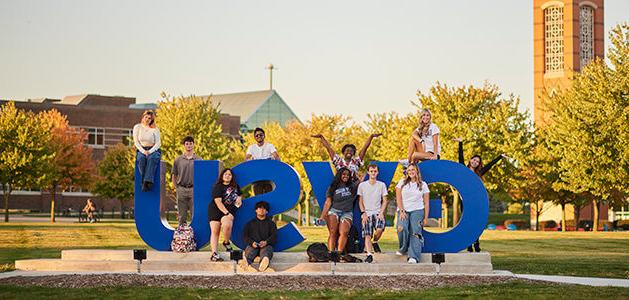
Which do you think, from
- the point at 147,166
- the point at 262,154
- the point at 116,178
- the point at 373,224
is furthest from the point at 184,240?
the point at 116,178

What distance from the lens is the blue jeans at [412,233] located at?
19578mm

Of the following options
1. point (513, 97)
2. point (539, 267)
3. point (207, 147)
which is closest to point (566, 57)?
point (513, 97)

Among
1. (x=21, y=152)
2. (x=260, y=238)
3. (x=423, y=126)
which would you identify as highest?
(x=21, y=152)

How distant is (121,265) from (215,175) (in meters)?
2.61

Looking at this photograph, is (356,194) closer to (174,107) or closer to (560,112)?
(560,112)

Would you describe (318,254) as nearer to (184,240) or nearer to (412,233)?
(412,233)

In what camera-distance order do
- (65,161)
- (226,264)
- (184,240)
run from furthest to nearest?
(65,161) → (184,240) → (226,264)

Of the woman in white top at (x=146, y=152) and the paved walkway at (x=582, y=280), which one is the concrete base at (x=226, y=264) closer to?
the paved walkway at (x=582, y=280)

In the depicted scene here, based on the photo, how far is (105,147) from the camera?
9400cm

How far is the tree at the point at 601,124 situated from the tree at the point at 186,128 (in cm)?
2206

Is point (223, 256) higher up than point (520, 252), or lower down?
higher up

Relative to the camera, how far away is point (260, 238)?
752 inches

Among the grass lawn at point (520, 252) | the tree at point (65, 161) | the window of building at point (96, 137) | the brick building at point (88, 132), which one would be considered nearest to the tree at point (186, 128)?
the tree at point (65, 161)

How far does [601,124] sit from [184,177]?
86.2 ft
